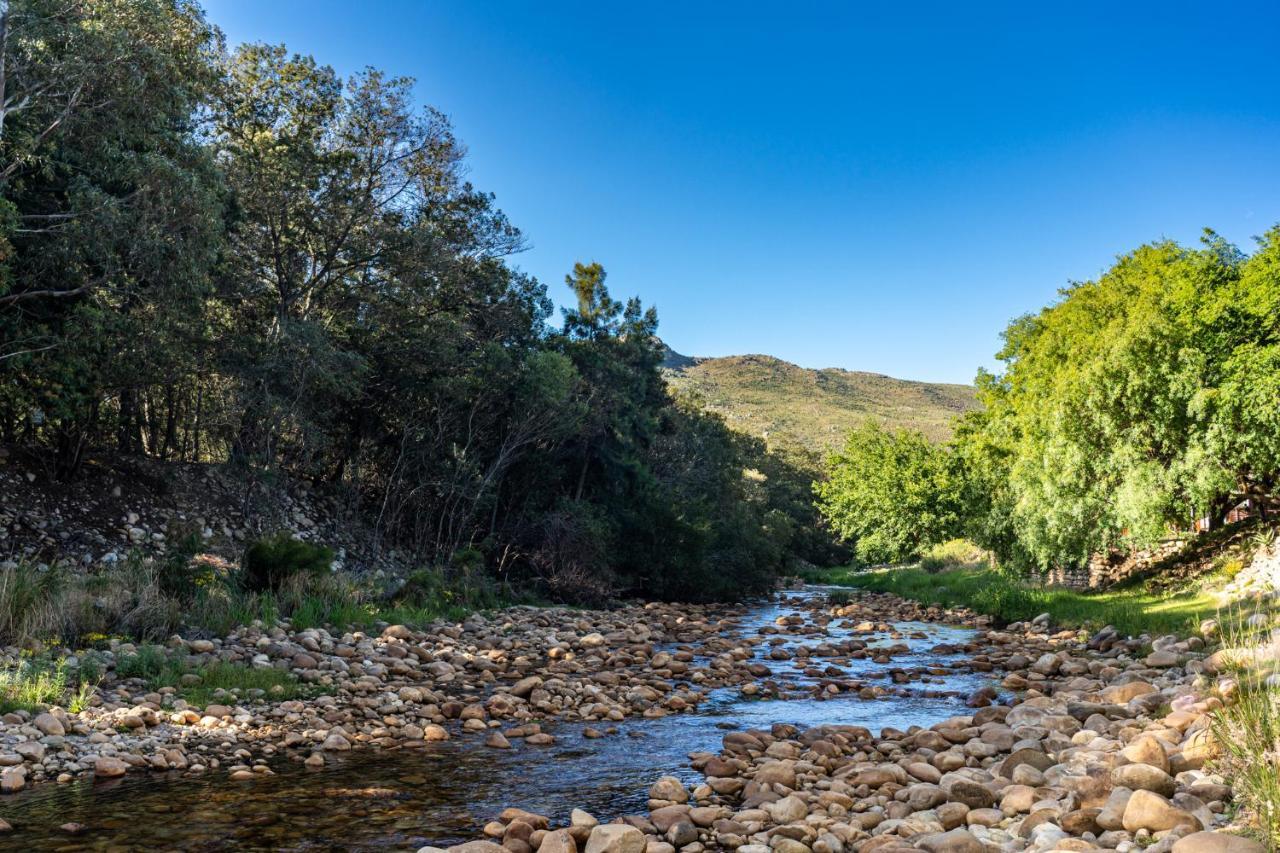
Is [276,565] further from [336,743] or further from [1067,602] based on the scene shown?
[1067,602]

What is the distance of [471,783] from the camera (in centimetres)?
825

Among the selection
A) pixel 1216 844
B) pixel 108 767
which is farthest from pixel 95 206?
pixel 1216 844

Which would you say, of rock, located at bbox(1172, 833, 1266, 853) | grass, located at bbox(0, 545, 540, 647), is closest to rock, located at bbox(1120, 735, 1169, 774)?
rock, located at bbox(1172, 833, 1266, 853)

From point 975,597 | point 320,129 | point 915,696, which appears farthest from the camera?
point 975,597

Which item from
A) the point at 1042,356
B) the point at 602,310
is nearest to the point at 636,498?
the point at 602,310

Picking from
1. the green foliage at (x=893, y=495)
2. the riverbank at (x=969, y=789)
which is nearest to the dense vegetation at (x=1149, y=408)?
the riverbank at (x=969, y=789)

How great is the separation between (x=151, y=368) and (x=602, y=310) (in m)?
19.9

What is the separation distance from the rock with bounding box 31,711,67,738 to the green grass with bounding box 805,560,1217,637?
1650 centimetres

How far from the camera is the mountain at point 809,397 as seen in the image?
105375 mm

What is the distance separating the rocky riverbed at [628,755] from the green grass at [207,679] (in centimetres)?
27

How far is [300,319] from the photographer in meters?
→ 22.9

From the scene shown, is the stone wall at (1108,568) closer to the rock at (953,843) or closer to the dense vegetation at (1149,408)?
the dense vegetation at (1149,408)

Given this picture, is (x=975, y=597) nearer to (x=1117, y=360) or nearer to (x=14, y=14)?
(x=1117, y=360)

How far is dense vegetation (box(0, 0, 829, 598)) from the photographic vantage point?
591 inches
